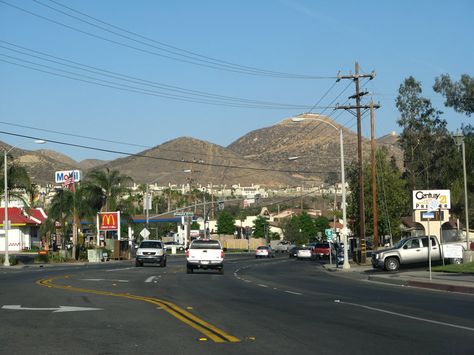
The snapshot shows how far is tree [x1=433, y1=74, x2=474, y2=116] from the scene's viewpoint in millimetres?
74250

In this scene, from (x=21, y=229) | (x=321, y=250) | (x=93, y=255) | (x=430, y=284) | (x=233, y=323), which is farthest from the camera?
(x=21, y=229)

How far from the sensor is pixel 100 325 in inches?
611

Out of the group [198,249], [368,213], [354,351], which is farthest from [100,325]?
[368,213]

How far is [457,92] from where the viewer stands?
75.2 m

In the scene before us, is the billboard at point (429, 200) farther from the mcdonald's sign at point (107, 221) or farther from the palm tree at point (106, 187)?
the palm tree at point (106, 187)

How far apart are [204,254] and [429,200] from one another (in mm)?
13776

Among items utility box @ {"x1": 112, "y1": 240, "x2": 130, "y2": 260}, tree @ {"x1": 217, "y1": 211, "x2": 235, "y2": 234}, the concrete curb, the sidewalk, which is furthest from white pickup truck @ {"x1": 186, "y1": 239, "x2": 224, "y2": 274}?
tree @ {"x1": 217, "y1": 211, "x2": 235, "y2": 234}

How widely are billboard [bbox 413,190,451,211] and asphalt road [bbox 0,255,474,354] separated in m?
7.74

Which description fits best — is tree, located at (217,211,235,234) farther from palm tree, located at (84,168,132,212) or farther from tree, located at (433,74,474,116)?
tree, located at (433,74,474,116)

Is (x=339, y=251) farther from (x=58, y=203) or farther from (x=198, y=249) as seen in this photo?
(x=58, y=203)

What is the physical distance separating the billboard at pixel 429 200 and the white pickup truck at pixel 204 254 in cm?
1134

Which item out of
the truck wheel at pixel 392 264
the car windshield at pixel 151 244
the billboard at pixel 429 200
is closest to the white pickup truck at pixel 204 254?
the truck wheel at pixel 392 264

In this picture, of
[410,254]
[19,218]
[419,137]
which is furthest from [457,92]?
[19,218]

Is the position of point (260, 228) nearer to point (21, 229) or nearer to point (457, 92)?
point (21, 229)
